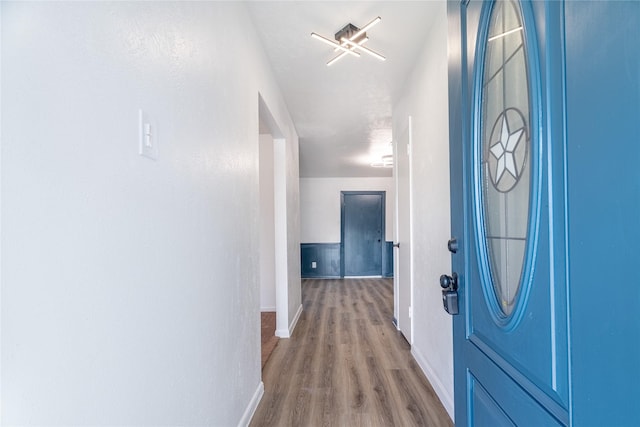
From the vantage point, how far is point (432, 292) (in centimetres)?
214

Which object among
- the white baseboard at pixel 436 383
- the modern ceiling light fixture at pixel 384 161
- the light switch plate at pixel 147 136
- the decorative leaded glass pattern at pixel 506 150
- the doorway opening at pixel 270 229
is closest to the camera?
the decorative leaded glass pattern at pixel 506 150

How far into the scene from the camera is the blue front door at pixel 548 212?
Result: 42cm

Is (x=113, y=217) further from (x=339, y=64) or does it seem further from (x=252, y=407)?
(x=339, y=64)

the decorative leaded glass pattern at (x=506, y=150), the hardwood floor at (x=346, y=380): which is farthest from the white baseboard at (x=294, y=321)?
the decorative leaded glass pattern at (x=506, y=150)

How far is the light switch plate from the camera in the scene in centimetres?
83

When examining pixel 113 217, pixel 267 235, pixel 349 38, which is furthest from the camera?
pixel 267 235

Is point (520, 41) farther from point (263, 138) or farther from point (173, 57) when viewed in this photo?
point (263, 138)

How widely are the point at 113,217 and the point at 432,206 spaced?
1886 millimetres

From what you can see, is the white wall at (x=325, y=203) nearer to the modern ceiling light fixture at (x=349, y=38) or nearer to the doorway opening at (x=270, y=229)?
the doorway opening at (x=270, y=229)

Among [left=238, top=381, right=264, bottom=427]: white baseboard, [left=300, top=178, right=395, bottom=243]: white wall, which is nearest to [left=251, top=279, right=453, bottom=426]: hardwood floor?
[left=238, top=381, right=264, bottom=427]: white baseboard

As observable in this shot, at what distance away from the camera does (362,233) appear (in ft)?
23.4

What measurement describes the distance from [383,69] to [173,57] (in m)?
1.96

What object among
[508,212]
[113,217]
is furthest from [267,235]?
[508,212]

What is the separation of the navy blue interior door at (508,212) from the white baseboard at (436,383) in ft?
3.48
